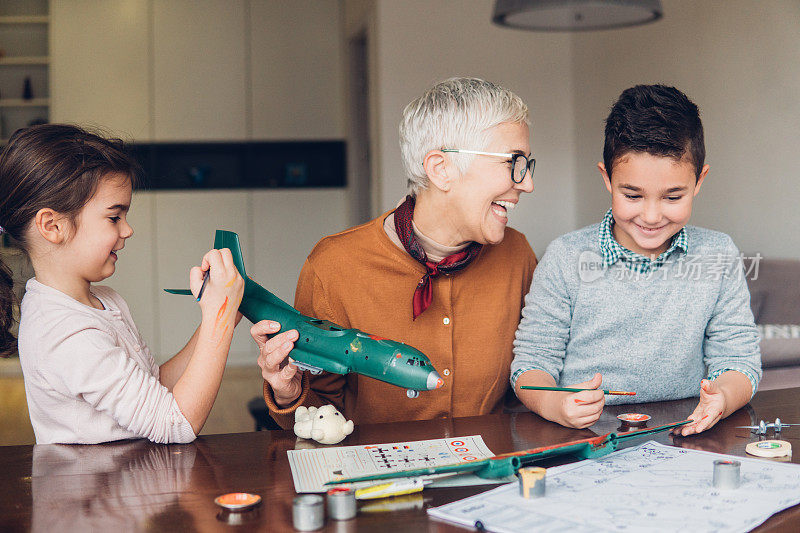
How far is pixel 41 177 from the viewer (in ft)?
4.61

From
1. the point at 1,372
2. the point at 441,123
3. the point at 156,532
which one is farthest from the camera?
the point at 1,372

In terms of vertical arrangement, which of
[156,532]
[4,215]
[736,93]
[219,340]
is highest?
[736,93]

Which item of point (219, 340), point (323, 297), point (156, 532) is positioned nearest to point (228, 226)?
point (323, 297)

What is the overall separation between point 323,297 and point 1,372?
485 centimetres

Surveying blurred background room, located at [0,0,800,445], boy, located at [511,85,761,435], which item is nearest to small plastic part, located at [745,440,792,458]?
boy, located at [511,85,761,435]

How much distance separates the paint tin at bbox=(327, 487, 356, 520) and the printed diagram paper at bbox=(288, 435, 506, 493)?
10 centimetres

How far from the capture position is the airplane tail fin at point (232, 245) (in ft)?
4.69

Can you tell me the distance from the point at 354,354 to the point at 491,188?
543 mm

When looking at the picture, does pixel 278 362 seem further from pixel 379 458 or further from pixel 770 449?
pixel 770 449

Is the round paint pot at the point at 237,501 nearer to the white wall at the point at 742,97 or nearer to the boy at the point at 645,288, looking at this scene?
the boy at the point at 645,288

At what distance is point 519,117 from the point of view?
5.48ft

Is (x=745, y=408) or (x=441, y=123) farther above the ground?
(x=441, y=123)

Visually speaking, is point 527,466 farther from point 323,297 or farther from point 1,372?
point 1,372

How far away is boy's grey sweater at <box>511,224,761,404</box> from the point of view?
5.32 feet
